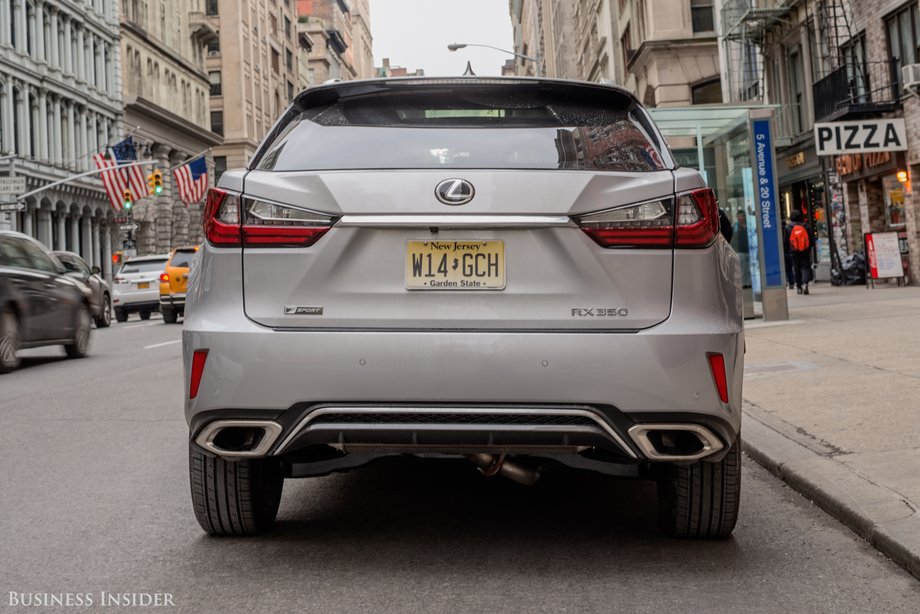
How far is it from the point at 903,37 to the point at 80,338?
746 inches

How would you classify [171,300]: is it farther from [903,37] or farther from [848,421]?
[848,421]

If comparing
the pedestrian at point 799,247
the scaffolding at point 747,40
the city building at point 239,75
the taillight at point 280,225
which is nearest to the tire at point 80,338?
the taillight at point 280,225

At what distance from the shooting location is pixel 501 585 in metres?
3.98

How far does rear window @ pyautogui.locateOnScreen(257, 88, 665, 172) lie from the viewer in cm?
408

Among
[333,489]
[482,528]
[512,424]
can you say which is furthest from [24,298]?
[512,424]

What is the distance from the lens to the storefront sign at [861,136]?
73.6 ft

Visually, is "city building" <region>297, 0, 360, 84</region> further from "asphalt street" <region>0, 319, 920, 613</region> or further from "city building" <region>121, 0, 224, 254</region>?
"asphalt street" <region>0, 319, 920, 613</region>

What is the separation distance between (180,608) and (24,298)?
11.1 m

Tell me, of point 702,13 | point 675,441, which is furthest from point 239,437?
point 702,13

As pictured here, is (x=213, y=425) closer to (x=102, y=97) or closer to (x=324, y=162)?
(x=324, y=162)

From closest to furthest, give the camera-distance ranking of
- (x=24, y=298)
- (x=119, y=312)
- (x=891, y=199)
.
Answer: (x=24, y=298), (x=891, y=199), (x=119, y=312)

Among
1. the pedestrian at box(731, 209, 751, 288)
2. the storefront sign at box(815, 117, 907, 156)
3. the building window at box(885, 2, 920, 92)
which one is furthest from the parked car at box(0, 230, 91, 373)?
the building window at box(885, 2, 920, 92)

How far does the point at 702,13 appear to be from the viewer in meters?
37.2

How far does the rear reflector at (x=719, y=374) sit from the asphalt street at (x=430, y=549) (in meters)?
0.67
